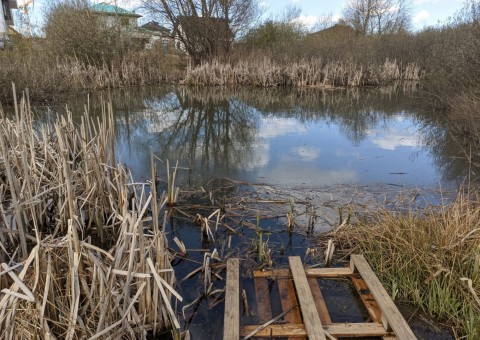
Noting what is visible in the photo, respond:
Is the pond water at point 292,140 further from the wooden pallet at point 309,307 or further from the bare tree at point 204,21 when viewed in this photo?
the bare tree at point 204,21

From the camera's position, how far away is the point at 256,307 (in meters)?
2.45

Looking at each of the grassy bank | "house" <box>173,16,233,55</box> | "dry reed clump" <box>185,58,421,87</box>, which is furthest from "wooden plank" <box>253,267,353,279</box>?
"house" <box>173,16,233,55</box>

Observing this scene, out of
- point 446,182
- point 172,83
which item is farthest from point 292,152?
point 172,83

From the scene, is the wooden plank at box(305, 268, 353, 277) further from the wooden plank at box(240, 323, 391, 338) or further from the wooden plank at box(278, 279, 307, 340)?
the wooden plank at box(240, 323, 391, 338)

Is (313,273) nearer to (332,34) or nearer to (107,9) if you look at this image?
(107,9)

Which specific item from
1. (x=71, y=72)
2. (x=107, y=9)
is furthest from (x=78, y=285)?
(x=107, y=9)

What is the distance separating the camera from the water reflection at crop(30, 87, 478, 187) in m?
5.23

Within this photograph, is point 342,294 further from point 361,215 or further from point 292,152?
point 292,152

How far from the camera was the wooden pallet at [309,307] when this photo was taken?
2070mm

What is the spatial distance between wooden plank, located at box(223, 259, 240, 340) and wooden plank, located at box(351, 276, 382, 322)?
89 cm

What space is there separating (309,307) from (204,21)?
20484mm

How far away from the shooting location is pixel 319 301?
96.5 inches

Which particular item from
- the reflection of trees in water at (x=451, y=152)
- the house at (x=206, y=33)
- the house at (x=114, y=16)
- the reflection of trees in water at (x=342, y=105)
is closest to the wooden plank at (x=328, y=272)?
the reflection of trees in water at (x=451, y=152)

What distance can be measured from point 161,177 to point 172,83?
13201mm
